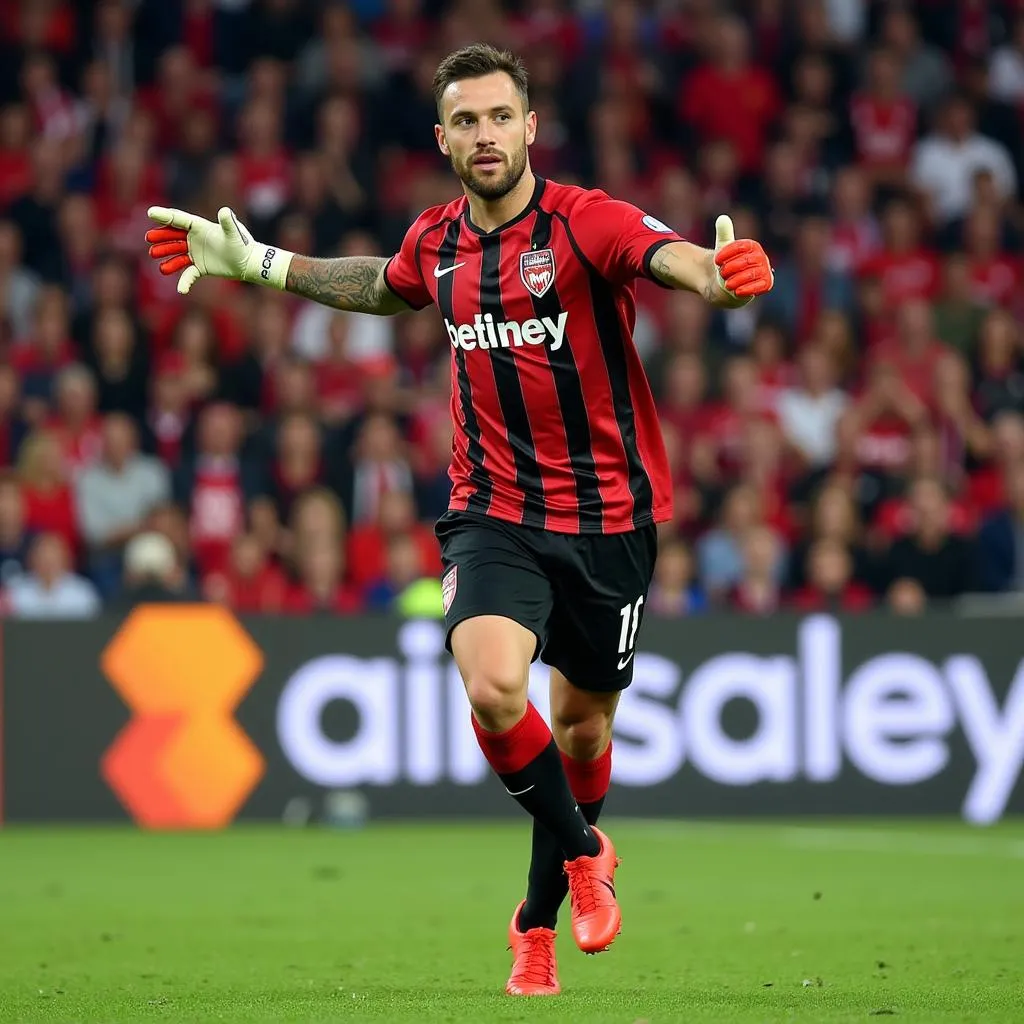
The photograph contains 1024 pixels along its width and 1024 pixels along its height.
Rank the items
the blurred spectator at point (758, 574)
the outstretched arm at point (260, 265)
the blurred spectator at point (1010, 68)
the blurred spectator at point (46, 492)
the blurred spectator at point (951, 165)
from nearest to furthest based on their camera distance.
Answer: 1. the outstretched arm at point (260, 265)
2. the blurred spectator at point (758, 574)
3. the blurred spectator at point (46, 492)
4. the blurred spectator at point (951, 165)
5. the blurred spectator at point (1010, 68)

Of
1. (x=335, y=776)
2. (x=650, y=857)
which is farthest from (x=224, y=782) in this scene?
(x=650, y=857)

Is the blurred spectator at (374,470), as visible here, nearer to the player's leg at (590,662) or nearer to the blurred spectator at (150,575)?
the blurred spectator at (150,575)

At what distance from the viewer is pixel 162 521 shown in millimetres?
12305

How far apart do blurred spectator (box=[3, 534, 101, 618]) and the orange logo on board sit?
1.64ft

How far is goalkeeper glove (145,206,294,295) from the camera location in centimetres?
619

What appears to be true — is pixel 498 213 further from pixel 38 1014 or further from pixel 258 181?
pixel 258 181

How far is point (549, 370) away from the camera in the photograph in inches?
223

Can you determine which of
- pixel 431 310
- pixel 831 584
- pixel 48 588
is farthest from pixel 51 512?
pixel 831 584

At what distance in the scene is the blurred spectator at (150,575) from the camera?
38.5 ft

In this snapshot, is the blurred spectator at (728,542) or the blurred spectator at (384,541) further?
the blurred spectator at (728,542)

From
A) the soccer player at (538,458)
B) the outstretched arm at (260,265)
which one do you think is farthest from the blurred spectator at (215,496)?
the soccer player at (538,458)

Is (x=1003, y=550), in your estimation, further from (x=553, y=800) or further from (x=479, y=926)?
(x=553, y=800)

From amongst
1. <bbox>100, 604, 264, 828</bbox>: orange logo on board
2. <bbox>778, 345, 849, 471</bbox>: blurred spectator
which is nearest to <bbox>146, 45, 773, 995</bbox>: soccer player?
<bbox>100, 604, 264, 828</bbox>: orange logo on board

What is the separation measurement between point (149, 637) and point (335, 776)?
52.7 inches
